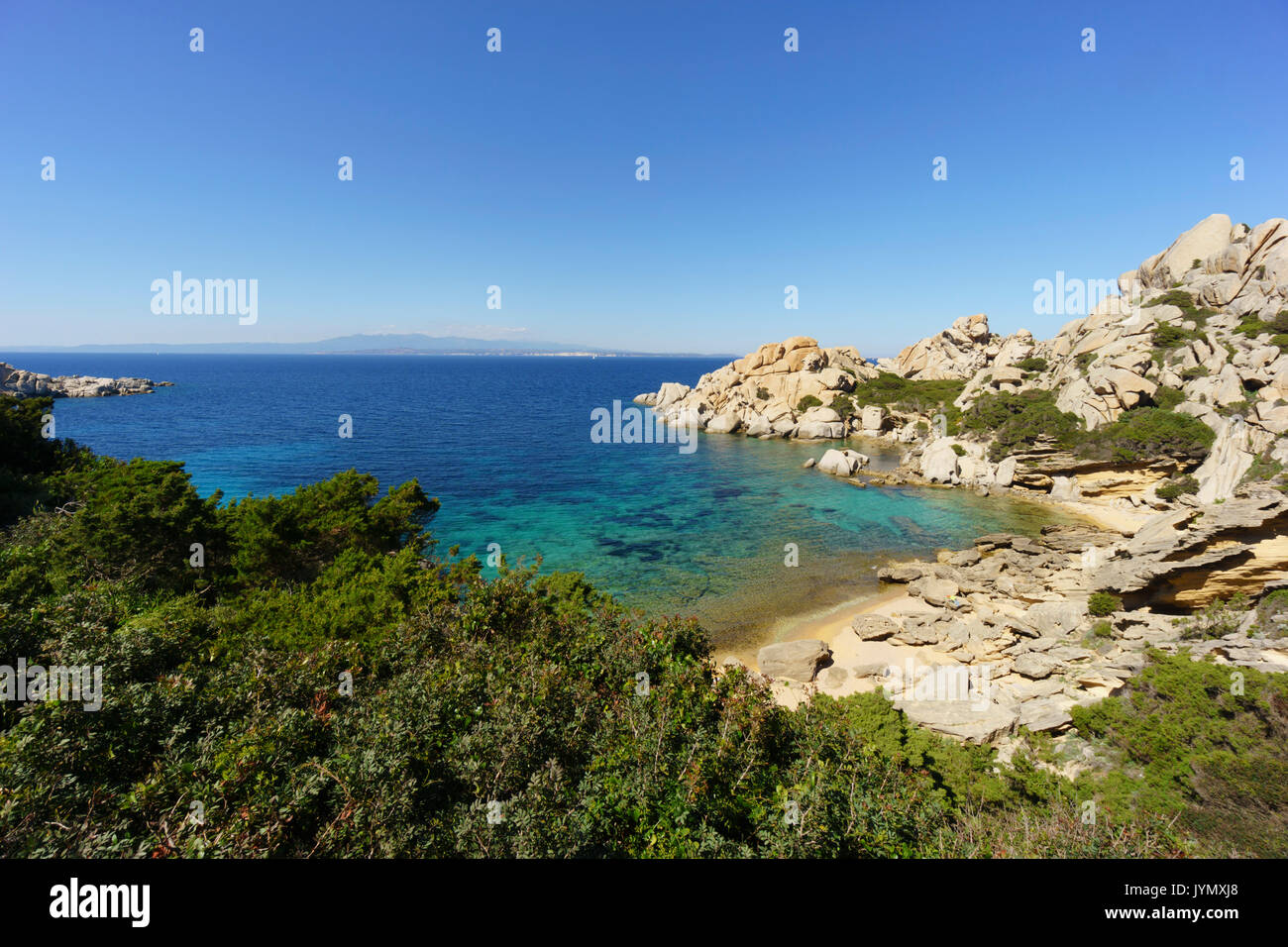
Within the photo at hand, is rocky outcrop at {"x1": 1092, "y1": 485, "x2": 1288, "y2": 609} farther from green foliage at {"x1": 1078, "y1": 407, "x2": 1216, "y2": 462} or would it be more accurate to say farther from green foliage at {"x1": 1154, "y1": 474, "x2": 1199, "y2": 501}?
green foliage at {"x1": 1078, "y1": 407, "x2": 1216, "y2": 462}

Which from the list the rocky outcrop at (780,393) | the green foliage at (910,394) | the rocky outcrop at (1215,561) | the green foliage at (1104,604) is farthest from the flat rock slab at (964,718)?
the rocky outcrop at (780,393)

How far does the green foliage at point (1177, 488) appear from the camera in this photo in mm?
34938

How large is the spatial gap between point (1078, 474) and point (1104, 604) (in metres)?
28.7

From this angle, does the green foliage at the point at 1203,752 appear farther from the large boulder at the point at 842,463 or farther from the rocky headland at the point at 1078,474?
the large boulder at the point at 842,463

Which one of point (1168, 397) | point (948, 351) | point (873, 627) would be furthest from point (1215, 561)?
point (948, 351)

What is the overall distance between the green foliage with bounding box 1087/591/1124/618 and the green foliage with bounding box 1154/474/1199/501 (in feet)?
77.4

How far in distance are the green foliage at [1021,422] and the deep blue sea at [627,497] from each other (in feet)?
23.7

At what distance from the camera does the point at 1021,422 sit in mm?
46125

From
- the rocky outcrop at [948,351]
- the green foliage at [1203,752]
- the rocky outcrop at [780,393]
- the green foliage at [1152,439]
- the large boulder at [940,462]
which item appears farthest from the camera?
the rocky outcrop at [948,351]

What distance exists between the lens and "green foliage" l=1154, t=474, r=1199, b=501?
3494 cm

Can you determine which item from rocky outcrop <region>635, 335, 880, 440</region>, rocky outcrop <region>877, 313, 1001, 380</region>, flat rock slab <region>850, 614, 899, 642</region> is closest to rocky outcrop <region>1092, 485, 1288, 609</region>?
flat rock slab <region>850, 614, 899, 642</region>

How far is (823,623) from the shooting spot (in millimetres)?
24234
